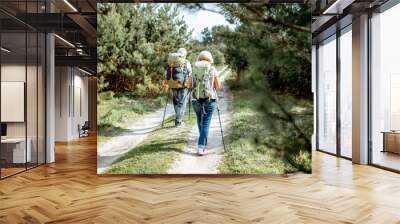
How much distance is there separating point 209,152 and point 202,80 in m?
1.13

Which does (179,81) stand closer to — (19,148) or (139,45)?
(139,45)

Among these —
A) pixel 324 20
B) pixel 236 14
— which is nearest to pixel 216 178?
pixel 236 14

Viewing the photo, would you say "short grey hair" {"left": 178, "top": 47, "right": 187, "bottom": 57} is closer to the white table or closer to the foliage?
the foliage

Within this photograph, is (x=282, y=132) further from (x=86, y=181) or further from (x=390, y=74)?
(x=86, y=181)

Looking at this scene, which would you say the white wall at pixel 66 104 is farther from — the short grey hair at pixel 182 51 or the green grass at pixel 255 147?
the green grass at pixel 255 147

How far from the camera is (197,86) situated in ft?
20.0

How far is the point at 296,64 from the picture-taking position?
604 centimetres

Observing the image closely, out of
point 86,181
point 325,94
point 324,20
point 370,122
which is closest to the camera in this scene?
point 86,181

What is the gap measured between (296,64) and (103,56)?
3008 millimetres

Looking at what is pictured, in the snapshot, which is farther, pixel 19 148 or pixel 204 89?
pixel 19 148

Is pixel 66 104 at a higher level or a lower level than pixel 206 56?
lower

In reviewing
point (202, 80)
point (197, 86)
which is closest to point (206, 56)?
point (202, 80)

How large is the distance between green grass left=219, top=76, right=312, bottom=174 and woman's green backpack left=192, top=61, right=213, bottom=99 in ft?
1.33

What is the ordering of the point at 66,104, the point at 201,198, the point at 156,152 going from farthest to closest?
1. the point at 66,104
2. the point at 156,152
3. the point at 201,198
